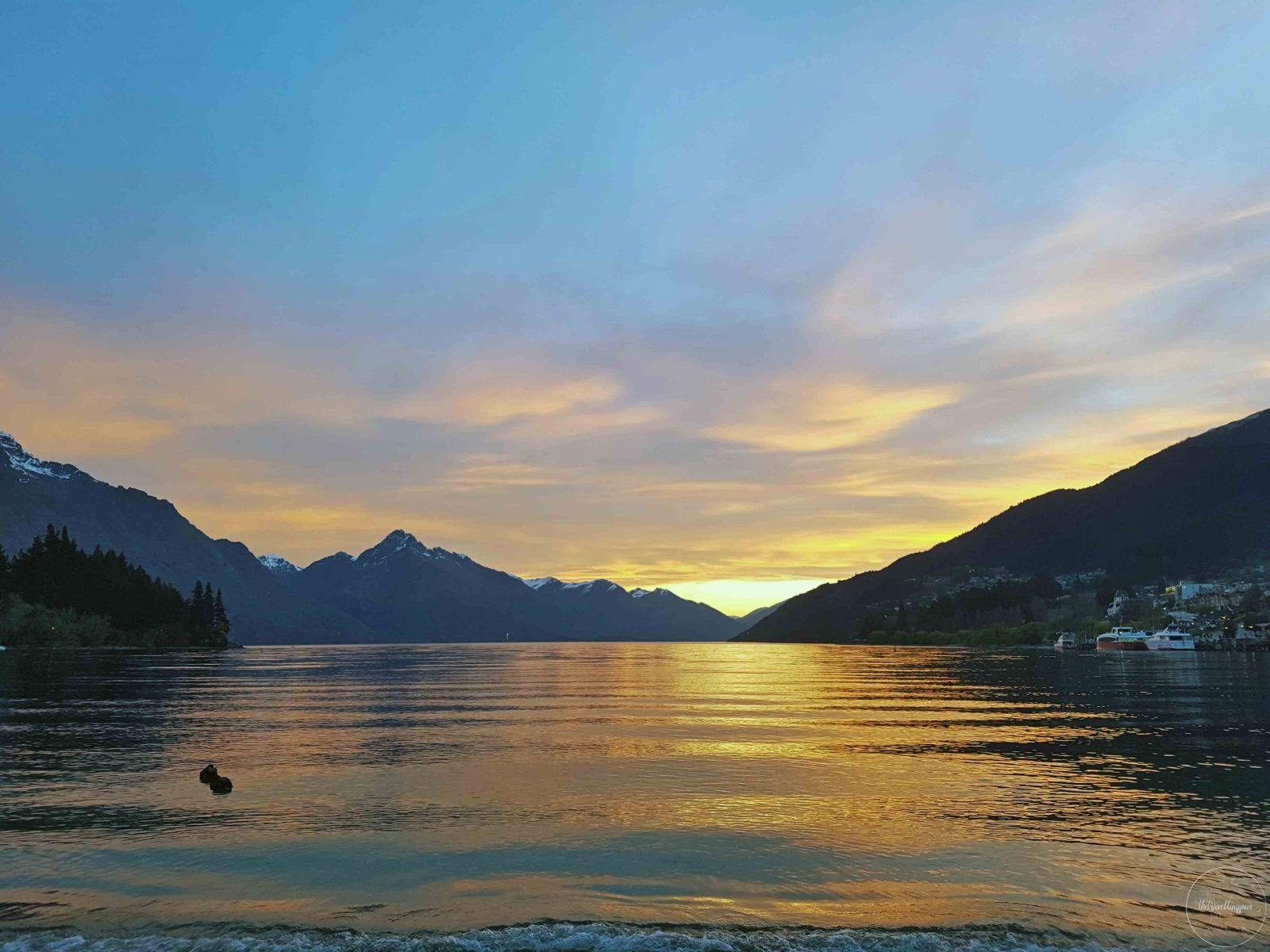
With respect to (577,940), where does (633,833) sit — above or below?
below

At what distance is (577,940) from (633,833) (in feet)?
36.3

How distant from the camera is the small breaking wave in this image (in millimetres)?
20656

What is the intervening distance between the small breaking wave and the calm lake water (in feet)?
0.31

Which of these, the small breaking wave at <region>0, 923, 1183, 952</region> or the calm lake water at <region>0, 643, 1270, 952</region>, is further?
the calm lake water at <region>0, 643, 1270, 952</region>

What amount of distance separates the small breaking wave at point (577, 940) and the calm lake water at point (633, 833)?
3.7 inches

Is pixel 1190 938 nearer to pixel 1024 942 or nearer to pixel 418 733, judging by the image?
pixel 1024 942

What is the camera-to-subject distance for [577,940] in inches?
829

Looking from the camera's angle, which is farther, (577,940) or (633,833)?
(633,833)

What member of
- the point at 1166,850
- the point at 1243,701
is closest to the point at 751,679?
the point at 1243,701

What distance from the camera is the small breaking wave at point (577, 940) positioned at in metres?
20.7

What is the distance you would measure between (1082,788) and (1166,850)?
11.5 m

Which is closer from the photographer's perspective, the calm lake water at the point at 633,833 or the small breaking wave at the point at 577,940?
the small breaking wave at the point at 577,940

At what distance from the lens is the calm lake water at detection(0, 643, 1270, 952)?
22359 mm

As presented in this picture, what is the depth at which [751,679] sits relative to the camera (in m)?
148
